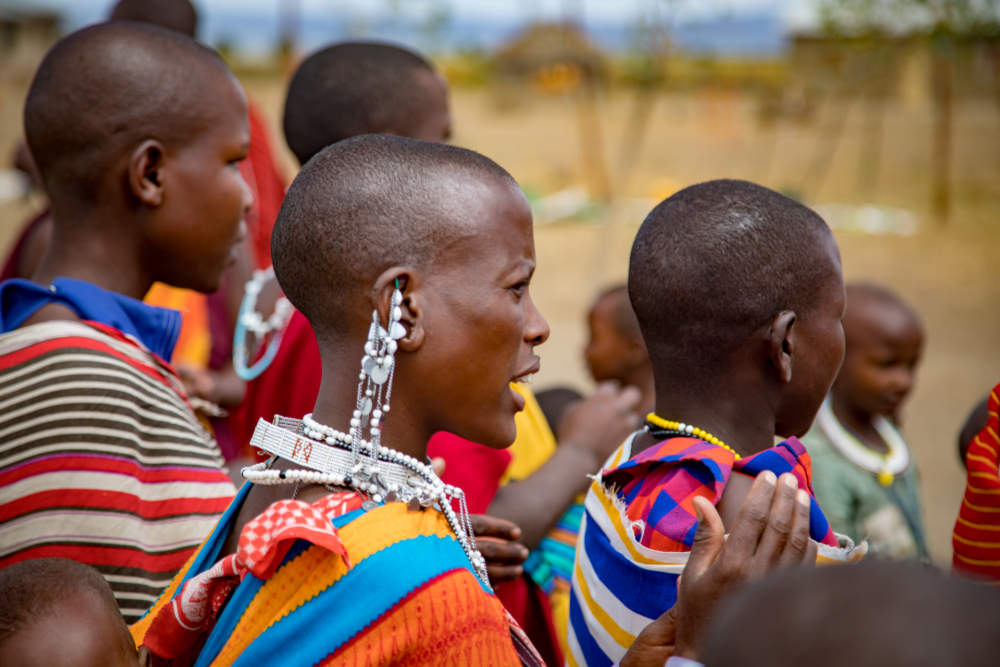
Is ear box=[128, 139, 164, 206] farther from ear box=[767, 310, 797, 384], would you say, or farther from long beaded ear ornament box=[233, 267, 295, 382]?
ear box=[767, 310, 797, 384]

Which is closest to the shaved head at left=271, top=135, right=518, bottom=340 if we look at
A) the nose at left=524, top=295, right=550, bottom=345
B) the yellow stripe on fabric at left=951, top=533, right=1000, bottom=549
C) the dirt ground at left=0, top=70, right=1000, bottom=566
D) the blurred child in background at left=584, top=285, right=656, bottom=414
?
the nose at left=524, top=295, right=550, bottom=345

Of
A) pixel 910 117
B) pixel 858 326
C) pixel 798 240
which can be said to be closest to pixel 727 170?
pixel 910 117

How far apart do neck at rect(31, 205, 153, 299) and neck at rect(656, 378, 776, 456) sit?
1.50 meters

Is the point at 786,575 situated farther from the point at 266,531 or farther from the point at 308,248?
the point at 308,248

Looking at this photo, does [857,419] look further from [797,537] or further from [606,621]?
[797,537]

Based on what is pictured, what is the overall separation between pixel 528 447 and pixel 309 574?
1.38m

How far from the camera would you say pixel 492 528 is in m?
1.96

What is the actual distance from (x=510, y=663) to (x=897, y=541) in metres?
2.61

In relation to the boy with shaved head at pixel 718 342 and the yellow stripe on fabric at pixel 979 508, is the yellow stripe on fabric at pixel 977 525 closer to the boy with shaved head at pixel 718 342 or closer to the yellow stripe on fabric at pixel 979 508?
the yellow stripe on fabric at pixel 979 508

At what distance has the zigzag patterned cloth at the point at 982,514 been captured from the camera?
6.80 ft

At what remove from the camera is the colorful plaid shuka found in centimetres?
166

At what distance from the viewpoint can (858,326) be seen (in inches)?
152

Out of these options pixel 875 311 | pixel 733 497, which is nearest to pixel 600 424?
pixel 733 497

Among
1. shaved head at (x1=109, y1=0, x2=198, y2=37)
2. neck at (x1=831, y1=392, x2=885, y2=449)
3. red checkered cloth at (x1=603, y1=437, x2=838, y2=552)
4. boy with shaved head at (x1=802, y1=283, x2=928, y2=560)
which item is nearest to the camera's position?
red checkered cloth at (x1=603, y1=437, x2=838, y2=552)
